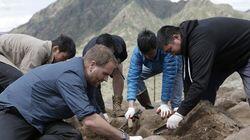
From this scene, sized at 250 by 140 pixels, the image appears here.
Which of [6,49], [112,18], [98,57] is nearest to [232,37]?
[98,57]

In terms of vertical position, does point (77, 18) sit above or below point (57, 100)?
below

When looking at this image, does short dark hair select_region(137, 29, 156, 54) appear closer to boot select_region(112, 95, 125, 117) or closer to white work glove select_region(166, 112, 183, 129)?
white work glove select_region(166, 112, 183, 129)

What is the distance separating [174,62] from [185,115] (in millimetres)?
1809

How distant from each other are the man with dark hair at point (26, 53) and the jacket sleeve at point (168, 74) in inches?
61.4

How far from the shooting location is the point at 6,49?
7.54m

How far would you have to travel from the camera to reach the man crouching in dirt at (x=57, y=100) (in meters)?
5.30

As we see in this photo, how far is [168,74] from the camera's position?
8.06 m

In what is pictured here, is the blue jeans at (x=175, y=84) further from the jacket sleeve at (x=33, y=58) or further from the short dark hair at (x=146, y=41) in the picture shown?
the jacket sleeve at (x=33, y=58)

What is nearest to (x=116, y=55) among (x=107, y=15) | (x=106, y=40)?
(x=106, y=40)

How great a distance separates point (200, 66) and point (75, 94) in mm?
1610

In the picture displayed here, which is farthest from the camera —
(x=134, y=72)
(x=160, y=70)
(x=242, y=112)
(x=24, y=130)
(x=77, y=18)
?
(x=77, y=18)

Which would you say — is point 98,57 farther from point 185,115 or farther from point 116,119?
point 116,119

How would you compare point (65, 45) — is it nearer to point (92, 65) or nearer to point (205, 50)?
point (92, 65)

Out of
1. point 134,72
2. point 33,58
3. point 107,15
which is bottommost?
point 107,15
